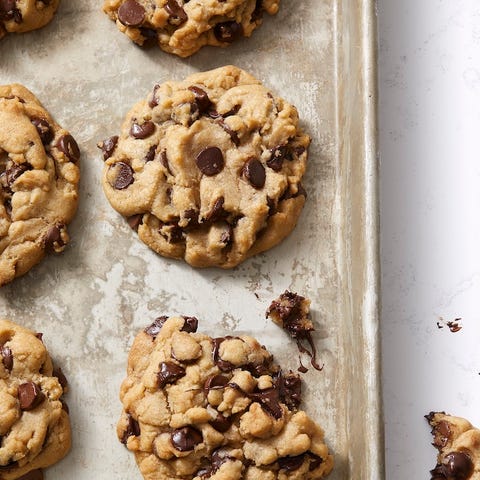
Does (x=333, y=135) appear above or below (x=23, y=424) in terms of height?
above

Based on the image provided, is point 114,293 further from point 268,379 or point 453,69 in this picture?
point 453,69

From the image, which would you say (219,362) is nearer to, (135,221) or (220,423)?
(220,423)

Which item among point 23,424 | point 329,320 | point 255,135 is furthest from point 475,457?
point 23,424

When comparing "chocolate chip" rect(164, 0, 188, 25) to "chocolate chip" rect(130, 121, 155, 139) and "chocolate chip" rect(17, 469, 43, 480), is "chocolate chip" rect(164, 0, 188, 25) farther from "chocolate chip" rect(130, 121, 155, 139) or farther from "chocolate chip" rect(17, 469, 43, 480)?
"chocolate chip" rect(17, 469, 43, 480)

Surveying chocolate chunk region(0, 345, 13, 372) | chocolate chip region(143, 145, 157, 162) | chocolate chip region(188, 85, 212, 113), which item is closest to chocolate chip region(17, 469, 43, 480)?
chocolate chunk region(0, 345, 13, 372)

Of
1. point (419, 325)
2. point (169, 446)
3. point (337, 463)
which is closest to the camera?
point (169, 446)

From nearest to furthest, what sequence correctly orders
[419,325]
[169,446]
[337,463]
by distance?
[169,446] → [337,463] → [419,325]

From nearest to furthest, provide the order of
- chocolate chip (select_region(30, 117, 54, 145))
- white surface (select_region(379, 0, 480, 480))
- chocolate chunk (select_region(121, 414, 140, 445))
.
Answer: chocolate chunk (select_region(121, 414, 140, 445)) < chocolate chip (select_region(30, 117, 54, 145)) < white surface (select_region(379, 0, 480, 480))
